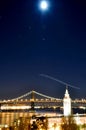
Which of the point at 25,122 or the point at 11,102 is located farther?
the point at 11,102

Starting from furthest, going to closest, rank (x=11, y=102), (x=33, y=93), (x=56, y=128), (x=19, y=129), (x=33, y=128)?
(x=33, y=93) < (x=11, y=102) < (x=56, y=128) < (x=19, y=129) < (x=33, y=128)

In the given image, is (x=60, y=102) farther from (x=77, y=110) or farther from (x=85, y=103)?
(x=77, y=110)

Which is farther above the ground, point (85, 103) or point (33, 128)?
point (85, 103)

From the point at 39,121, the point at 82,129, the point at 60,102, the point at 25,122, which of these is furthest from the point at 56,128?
the point at 60,102

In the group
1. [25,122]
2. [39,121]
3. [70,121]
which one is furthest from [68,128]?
[39,121]

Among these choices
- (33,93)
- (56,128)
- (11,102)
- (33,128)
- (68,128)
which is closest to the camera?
(33,128)

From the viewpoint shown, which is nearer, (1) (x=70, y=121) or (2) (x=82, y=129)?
(1) (x=70, y=121)

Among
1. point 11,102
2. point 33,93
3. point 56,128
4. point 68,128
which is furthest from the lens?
point 33,93

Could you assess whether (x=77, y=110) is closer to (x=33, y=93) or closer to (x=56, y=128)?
(x=33, y=93)

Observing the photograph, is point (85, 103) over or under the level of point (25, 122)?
over
